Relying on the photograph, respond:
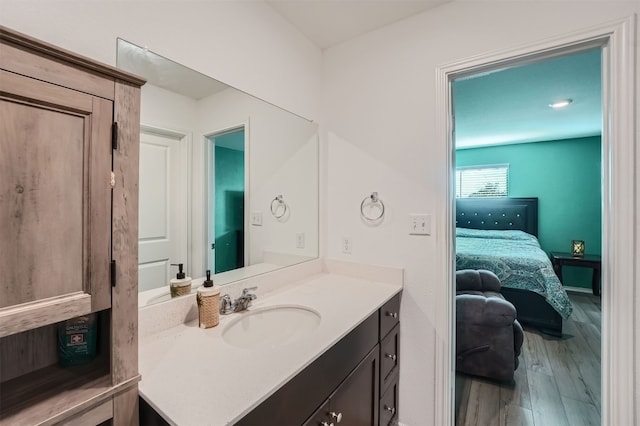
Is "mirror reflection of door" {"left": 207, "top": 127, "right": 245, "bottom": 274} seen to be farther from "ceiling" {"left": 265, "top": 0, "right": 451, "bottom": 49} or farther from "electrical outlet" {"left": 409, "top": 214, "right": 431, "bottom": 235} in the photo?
"electrical outlet" {"left": 409, "top": 214, "right": 431, "bottom": 235}

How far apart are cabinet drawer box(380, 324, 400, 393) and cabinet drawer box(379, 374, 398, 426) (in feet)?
0.17

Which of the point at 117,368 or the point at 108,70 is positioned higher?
the point at 108,70

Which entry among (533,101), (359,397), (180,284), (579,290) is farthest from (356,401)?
(579,290)

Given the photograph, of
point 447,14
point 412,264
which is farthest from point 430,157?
point 447,14

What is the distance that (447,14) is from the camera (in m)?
1.52

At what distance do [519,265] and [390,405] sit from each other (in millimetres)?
2354

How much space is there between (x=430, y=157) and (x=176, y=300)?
1399 millimetres

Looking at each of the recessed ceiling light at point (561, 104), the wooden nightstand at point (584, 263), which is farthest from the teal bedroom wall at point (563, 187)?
the recessed ceiling light at point (561, 104)

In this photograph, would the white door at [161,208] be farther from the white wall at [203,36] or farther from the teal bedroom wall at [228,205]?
the white wall at [203,36]

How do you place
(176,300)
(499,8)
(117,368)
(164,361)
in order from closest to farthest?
1. (117,368)
2. (164,361)
3. (176,300)
4. (499,8)

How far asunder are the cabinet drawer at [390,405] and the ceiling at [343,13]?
2011 millimetres

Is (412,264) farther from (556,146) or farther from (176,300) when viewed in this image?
(556,146)

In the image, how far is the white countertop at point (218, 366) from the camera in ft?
2.20

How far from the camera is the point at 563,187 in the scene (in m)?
4.59
